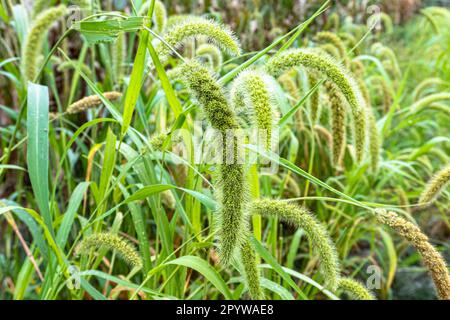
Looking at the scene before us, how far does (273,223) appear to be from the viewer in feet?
5.72

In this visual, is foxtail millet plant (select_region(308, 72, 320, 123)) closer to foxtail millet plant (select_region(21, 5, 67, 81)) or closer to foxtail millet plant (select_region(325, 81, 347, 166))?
foxtail millet plant (select_region(325, 81, 347, 166))

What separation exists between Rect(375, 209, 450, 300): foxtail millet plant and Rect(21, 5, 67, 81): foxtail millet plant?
1.12 metres

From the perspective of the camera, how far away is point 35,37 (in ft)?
5.53

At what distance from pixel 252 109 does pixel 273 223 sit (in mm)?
742

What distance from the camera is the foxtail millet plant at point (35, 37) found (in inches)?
66.2

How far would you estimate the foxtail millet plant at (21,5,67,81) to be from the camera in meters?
1.68

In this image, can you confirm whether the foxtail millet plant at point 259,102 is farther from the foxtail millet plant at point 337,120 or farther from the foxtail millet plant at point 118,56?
the foxtail millet plant at point 118,56

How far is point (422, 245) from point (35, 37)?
125cm

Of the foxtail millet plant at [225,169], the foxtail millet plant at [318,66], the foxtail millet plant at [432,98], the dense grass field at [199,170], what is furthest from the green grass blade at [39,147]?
the foxtail millet plant at [432,98]

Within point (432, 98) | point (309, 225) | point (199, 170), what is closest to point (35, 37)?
point (199, 170)

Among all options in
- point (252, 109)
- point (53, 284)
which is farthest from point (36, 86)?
point (252, 109)

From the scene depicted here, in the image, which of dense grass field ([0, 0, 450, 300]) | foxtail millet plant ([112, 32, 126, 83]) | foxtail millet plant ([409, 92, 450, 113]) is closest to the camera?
dense grass field ([0, 0, 450, 300])

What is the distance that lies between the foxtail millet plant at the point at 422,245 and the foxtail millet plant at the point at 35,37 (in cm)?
112

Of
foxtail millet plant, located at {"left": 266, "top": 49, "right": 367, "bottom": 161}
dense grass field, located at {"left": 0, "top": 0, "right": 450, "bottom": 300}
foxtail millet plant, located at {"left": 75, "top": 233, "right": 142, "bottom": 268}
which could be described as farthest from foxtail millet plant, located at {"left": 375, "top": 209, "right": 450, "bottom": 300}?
foxtail millet plant, located at {"left": 75, "top": 233, "right": 142, "bottom": 268}
